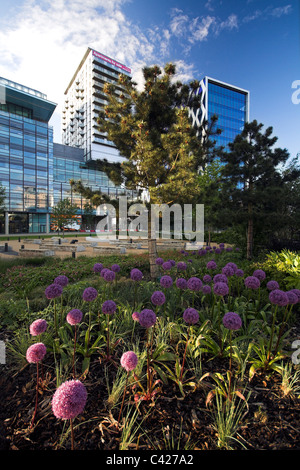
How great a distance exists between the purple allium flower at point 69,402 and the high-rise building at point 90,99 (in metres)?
66.4

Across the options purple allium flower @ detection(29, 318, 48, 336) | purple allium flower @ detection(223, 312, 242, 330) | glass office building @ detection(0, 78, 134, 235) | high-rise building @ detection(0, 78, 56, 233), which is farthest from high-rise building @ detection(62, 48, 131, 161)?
purple allium flower @ detection(223, 312, 242, 330)

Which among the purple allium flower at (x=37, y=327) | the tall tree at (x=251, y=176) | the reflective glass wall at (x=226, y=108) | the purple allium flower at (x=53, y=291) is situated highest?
the reflective glass wall at (x=226, y=108)

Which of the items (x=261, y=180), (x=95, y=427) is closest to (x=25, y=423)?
(x=95, y=427)

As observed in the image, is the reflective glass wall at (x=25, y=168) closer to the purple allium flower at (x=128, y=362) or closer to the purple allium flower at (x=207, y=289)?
the purple allium flower at (x=207, y=289)

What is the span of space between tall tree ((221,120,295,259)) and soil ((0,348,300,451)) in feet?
28.0

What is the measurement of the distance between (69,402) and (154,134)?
276 inches

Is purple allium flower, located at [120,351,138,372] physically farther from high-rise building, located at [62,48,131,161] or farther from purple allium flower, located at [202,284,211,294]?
high-rise building, located at [62,48,131,161]

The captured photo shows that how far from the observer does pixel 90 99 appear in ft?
215

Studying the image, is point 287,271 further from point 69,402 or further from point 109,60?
point 109,60

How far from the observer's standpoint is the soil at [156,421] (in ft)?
5.58

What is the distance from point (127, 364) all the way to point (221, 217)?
929 cm

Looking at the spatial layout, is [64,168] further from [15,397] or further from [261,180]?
[15,397]

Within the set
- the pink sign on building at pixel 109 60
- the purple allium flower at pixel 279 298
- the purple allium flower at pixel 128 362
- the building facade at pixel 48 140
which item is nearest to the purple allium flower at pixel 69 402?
the purple allium flower at pixel 128 362

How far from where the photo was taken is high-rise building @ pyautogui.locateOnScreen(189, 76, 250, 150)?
5766cm
